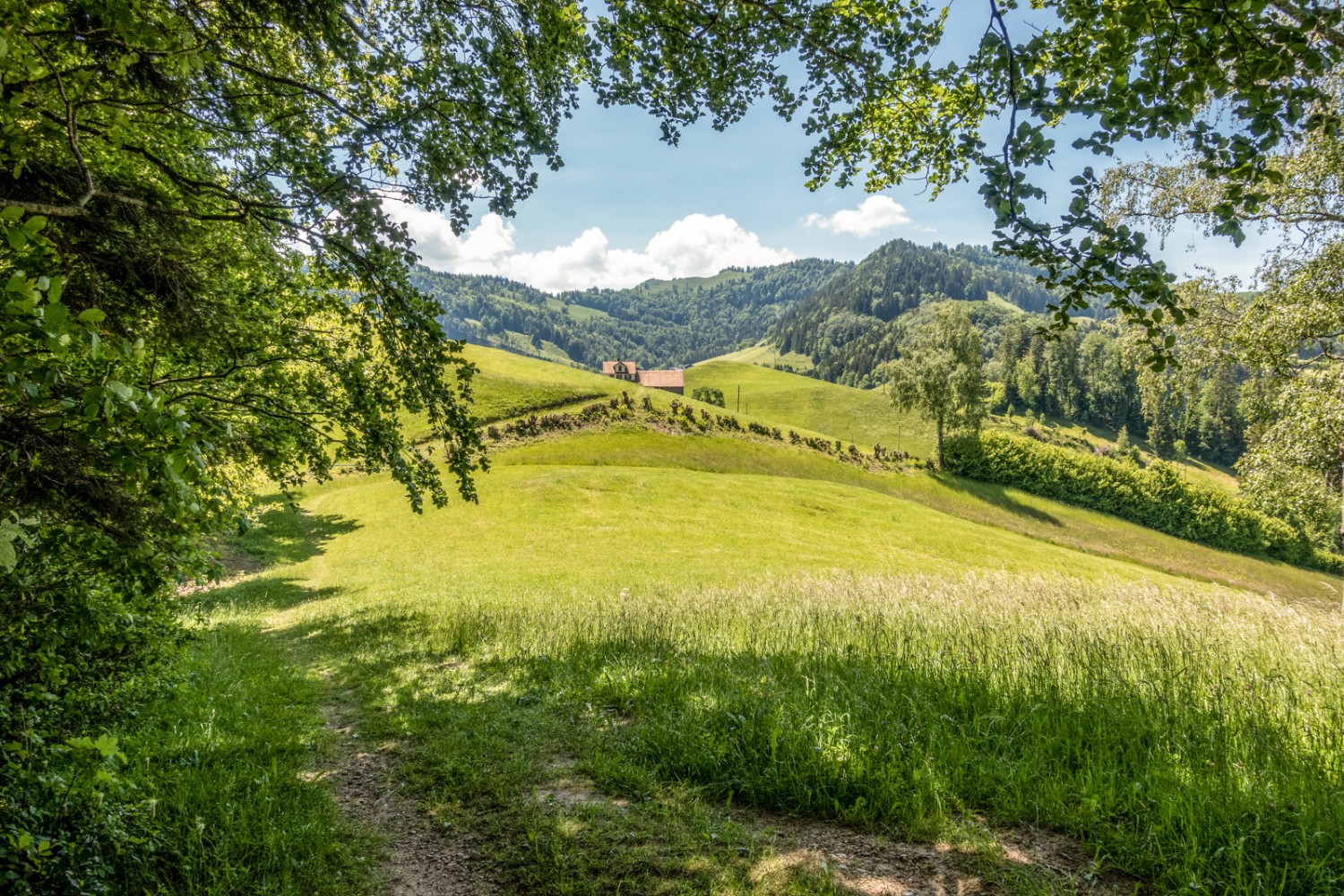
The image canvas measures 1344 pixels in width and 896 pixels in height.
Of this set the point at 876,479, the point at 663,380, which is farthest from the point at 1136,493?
the point at 663,380

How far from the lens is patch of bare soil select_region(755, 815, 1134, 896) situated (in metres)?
3.44

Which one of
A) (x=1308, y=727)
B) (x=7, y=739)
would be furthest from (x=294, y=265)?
(x=1308, y=727)

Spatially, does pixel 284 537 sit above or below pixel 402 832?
below

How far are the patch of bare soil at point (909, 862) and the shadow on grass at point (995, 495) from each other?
193 ft

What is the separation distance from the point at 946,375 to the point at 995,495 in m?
13.9

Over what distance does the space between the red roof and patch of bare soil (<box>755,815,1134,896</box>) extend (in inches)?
4893

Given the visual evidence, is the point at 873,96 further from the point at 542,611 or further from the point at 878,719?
the point at 542,611

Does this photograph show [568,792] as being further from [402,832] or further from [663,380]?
[663,380]

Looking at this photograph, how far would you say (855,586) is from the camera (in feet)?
37.6

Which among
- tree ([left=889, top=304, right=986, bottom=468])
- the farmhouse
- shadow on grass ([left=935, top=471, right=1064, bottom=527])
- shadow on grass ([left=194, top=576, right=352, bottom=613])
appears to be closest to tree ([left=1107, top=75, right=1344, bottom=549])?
shadow on grass ([left=194, top=576, right=352, bottom=613])

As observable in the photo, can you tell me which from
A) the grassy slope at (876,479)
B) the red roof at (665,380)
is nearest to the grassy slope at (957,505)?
the grassy slope at (876,479)

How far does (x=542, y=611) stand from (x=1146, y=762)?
9.59m

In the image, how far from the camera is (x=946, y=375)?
197 ft

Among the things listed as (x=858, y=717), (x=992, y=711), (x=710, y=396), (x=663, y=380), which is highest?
(x=663, y=380)
